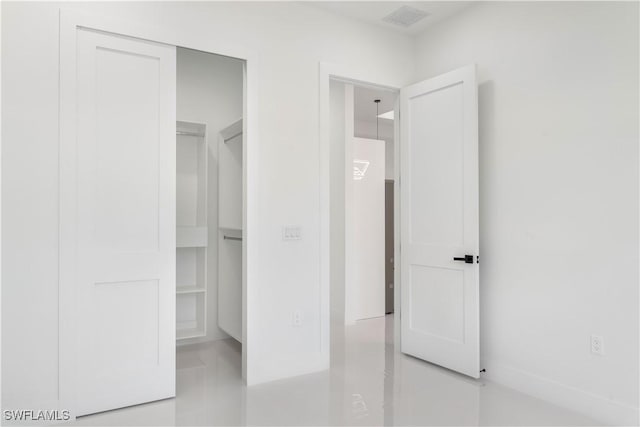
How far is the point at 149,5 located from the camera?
2734mm

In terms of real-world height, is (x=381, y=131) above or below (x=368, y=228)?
above

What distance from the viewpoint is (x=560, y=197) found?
2.77 m

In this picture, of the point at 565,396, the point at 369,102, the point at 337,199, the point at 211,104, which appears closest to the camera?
the point at 565,396

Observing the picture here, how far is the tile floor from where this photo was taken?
2488 mm

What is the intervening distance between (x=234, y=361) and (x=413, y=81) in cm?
303

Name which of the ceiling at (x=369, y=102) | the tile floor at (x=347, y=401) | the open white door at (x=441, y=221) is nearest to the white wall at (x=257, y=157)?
the tile floor at (x=347, y=401)

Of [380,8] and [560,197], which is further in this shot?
[380,8]

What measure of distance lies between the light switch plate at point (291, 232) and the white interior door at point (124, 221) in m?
0.82

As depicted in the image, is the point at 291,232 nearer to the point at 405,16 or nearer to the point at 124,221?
the point at 124,221

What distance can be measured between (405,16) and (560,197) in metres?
1.95

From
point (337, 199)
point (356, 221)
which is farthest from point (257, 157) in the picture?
point (356, 221)

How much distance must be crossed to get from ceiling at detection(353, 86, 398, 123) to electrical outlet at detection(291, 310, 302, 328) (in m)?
2.96

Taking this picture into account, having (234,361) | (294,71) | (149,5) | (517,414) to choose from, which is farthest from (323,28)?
(517,414)

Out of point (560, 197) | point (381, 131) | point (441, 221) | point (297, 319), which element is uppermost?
point (381, 131)
